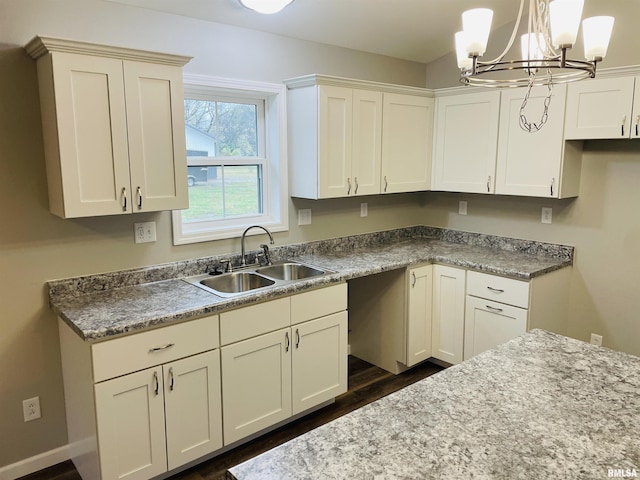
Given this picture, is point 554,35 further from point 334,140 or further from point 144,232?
point 144,232

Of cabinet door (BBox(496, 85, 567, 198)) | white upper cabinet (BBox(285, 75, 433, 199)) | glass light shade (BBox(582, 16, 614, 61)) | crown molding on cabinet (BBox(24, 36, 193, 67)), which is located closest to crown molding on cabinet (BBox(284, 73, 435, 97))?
white upper cabinet (BBox(285, 75, 433, 199))

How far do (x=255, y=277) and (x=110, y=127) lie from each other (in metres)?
1.20

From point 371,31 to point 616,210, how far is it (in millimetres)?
2030

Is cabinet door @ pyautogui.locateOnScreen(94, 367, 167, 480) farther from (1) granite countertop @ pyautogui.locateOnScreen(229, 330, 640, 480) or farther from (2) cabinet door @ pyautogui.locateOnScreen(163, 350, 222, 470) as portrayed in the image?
(1) granite countertop @ pyautogui.locateOnScreen(229, 330, 640, 480)

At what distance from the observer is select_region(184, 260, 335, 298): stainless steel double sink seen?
279 cm

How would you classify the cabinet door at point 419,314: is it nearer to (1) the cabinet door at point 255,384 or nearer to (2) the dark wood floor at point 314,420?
(2) the dark wood floor at point 314,420

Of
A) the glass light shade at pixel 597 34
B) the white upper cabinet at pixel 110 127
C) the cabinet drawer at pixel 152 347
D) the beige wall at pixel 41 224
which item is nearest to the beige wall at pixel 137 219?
the beige wall at pixel 41 224

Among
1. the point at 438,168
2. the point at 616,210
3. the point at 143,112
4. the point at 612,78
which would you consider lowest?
the point at 616,210

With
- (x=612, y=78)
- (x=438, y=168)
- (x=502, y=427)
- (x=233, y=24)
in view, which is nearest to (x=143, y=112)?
(x=233, y=24)

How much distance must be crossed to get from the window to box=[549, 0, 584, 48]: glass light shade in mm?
1945

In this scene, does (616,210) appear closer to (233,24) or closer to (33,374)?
(233,24)

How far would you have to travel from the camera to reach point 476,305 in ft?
10.6

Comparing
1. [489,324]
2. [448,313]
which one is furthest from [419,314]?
[489,324]

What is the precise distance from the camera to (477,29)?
59.1 inches
